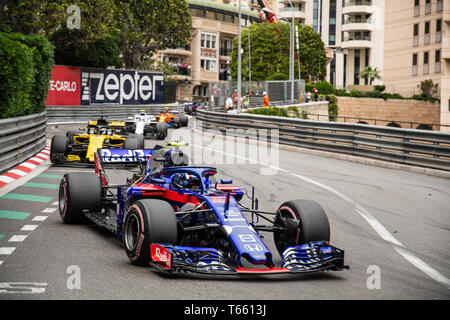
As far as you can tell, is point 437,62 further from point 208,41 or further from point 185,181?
point 185,181

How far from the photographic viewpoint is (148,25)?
5638 cm

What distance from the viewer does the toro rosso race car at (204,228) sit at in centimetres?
636

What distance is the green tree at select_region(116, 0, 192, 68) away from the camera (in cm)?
5456

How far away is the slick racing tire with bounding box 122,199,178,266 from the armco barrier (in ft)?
36.2

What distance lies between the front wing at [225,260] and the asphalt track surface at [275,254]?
5.0 inches

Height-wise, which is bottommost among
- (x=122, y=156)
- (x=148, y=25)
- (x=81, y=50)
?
(x=122, y=156)

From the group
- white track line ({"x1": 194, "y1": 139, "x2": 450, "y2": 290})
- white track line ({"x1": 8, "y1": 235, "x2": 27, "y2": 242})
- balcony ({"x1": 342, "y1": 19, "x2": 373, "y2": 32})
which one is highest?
balcony ({"x1": 342, "y1": 19, "x2": 373, "y2": 32})

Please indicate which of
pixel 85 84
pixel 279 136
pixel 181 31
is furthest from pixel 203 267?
pixel 181 31

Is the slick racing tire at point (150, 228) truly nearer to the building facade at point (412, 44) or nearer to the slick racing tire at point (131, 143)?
→ the slick racing tire at point (131, 143)

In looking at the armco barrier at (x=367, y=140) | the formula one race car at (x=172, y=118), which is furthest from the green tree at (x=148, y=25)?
the armco barrier at (x=367, y=140)

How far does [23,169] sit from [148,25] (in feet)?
138

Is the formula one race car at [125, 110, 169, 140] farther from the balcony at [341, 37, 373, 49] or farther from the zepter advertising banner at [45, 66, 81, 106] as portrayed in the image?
the balcony at [341, 37, 373, 49]

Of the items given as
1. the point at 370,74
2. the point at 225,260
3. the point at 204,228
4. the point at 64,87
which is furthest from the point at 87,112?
the point at 370,74

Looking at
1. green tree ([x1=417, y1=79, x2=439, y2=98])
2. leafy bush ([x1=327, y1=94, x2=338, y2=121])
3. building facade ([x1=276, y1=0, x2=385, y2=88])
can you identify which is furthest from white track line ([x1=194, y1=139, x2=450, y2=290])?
building facade ([x1=276, y1=0, x2=385, y2=88])
